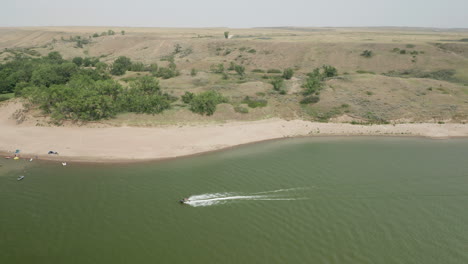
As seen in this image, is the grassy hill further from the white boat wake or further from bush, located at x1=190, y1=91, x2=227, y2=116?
the white boat wake

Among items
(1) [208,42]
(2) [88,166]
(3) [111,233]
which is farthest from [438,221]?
(1) [208,42]

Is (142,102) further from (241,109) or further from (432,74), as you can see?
(432,74)

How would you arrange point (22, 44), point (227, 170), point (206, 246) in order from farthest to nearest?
1. point (22, 44)
2. point (227, 170)
3. point (206, 246)

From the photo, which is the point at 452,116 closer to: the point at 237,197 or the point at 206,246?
the point at 237,197

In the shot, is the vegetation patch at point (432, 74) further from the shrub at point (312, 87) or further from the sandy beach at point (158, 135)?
the shrub at point (312, 87)

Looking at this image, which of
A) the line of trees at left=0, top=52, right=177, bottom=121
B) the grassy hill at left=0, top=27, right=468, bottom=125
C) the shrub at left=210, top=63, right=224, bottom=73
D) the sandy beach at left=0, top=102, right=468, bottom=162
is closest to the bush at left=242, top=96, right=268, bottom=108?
the grassy hill at left=0, top=27, right=468, bottom=125

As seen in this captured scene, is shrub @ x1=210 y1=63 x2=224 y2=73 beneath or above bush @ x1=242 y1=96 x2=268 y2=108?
above
